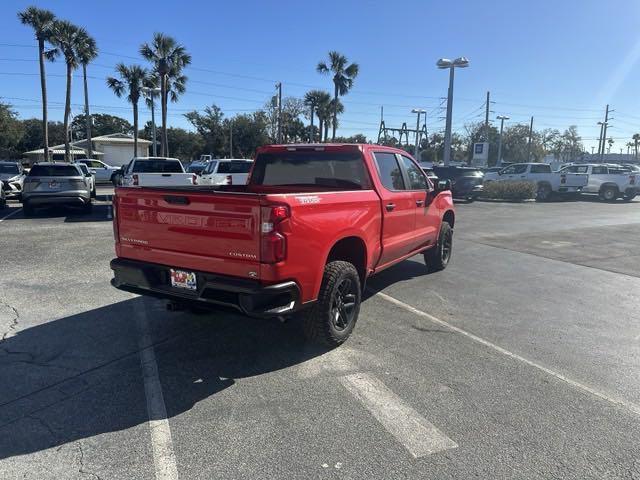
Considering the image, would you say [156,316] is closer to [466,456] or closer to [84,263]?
[84,263]

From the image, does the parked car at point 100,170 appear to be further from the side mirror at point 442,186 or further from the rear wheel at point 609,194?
the rear wheel at point 609,194

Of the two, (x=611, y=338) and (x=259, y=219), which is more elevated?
(x=259, y=219)

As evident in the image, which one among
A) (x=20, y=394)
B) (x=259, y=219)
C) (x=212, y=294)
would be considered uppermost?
(x=259, y=219)

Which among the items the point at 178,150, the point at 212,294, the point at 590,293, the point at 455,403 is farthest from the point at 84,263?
the point at 178,150

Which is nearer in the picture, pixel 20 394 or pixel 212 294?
pixel 20 394

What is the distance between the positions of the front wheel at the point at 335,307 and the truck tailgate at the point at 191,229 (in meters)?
0.80

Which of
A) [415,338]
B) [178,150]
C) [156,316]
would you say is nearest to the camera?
[415,338]

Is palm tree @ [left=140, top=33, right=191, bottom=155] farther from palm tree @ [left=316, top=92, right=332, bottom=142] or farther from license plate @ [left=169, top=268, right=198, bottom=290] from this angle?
license plate @ [left=169, top=268, right=198, bottom=290]

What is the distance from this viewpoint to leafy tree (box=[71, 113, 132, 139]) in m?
99.2

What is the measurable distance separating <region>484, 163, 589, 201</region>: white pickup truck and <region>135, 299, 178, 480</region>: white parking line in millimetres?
24200

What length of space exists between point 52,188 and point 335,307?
458 inches

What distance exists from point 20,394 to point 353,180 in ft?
12.0

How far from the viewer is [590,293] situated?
6.80 m

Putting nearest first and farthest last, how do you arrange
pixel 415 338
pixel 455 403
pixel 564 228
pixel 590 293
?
1. pixel 455 403
2. pixel 415 338
3. pixel 590 293
4. pixel 564 228
